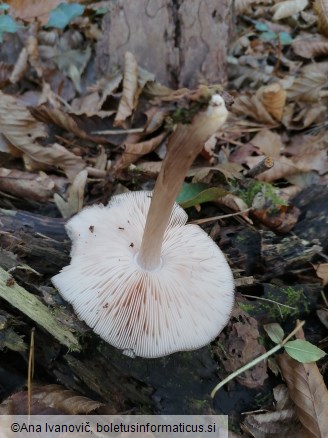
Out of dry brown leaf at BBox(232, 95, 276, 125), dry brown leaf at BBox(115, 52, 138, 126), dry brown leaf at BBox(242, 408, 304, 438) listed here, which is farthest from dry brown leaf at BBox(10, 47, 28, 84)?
dry brown leaf at BBox(242, 408, 304, 438)

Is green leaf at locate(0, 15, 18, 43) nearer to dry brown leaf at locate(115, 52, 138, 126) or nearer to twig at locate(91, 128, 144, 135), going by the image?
dry brown leaf at locate(115, 52, 138, 126)

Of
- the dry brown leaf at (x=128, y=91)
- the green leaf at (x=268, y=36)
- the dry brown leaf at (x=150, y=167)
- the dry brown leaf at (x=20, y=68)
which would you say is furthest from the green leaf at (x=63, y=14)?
the green leaf at (x=268, y=36)

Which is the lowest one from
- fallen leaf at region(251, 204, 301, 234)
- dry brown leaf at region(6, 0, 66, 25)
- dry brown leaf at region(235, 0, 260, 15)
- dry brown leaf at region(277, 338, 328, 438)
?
dry brown leaf at region(277, 338, 328, 438)

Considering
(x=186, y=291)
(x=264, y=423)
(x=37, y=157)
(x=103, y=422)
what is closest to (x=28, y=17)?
(x=37, y=157)

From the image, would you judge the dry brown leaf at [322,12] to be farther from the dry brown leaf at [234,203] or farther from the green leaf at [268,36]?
the dry brown leaf at [234,203]

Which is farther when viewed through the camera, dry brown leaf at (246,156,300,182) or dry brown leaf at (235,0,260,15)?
dry brown leaf at (235,0,260,15)

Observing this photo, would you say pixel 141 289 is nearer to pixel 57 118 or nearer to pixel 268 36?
pixel 57 118
